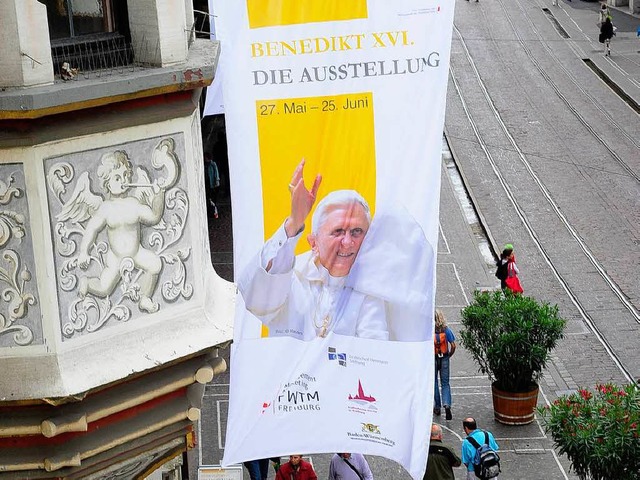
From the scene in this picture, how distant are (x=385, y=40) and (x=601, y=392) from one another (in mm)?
6820

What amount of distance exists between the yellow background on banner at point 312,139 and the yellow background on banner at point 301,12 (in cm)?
47

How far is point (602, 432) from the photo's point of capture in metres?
13.3

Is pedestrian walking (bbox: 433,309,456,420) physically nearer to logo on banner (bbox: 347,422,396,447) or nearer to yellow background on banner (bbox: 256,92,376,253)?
logo on banner (bbox: 347,422,396,447)

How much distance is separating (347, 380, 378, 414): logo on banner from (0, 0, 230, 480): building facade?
0.88 metres

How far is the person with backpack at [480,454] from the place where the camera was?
14.6 metres

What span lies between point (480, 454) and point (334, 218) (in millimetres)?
6847

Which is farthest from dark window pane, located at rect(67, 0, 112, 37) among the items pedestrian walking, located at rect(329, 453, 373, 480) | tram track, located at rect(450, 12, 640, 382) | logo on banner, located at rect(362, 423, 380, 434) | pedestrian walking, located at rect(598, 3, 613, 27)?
pedestrian walking, located at rect(598, 3, 613, 27)

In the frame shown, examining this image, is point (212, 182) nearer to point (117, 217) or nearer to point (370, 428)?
point (370, 428)

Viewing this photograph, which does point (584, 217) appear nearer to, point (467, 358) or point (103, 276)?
point (467, 358)

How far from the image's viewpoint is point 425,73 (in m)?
8.22

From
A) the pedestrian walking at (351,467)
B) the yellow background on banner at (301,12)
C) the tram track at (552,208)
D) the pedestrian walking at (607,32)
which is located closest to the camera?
the yellow background on banner at (301,12)

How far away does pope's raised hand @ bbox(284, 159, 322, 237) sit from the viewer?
27.4 feet

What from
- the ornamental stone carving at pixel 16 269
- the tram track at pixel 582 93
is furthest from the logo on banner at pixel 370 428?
the tram track at pixel 582 93

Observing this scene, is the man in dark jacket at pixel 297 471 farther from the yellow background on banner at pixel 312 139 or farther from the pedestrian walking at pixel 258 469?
the yellow background on banner at pixel 312 139
